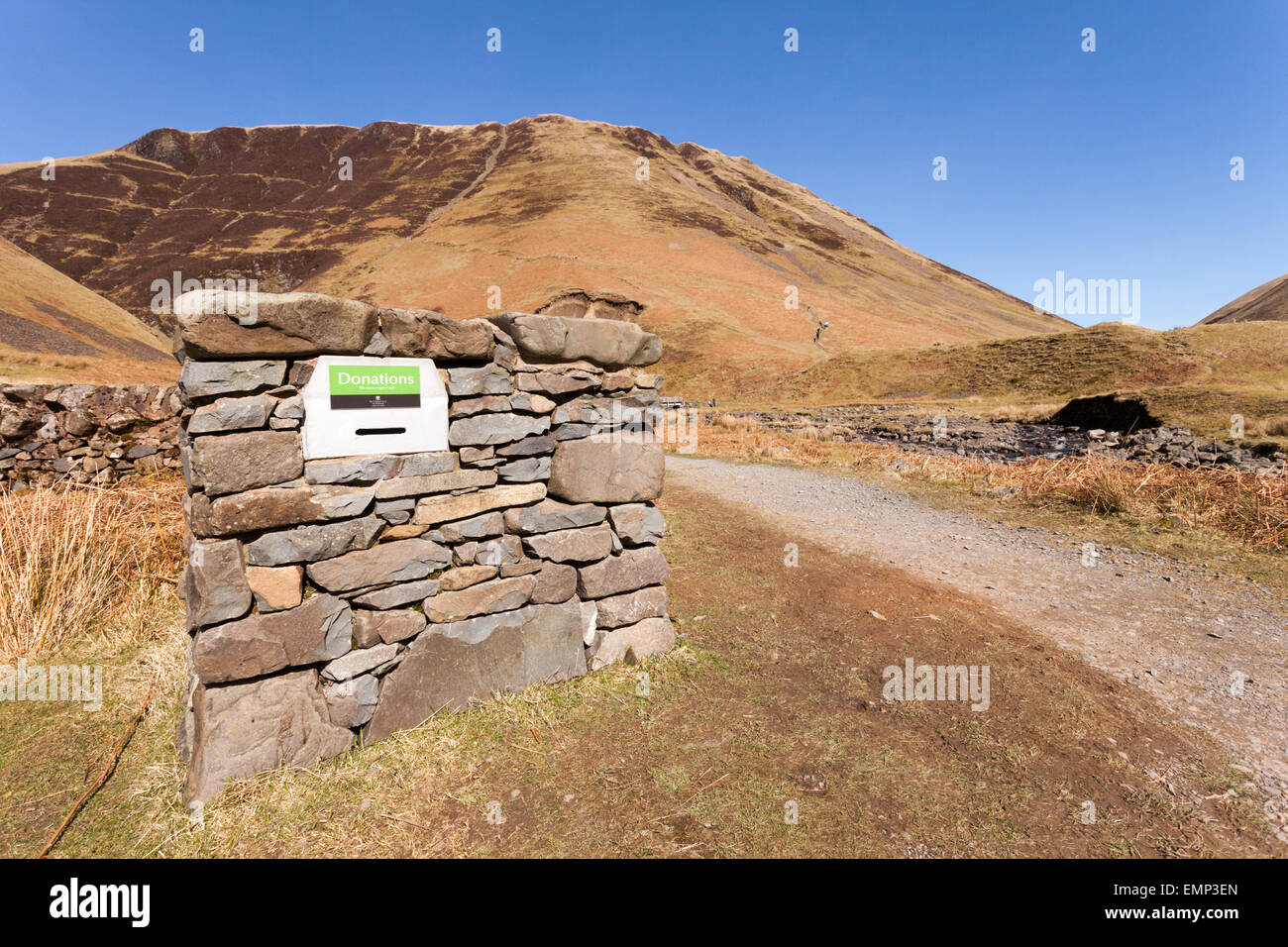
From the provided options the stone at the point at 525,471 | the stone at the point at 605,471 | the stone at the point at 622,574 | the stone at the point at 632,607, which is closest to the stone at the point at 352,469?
the stone at the point at 525,471

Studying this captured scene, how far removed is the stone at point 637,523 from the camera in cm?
432

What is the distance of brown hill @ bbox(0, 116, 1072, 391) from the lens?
172ft

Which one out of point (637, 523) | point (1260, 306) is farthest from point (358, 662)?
point (1260, 306)

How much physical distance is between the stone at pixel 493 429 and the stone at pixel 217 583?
4.56 ft

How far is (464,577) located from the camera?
12.2ft

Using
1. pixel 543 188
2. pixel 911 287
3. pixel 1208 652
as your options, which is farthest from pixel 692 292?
pixel 1208 652

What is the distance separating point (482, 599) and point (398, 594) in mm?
557

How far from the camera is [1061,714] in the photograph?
3852mm

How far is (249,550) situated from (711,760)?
120 inches

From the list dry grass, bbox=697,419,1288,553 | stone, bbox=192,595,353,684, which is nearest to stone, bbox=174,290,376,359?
stone, bbox=192,595,353,684

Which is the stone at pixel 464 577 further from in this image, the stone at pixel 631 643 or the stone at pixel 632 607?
the stone at pixel 631 643

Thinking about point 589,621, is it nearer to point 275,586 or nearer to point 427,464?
point 427,464
